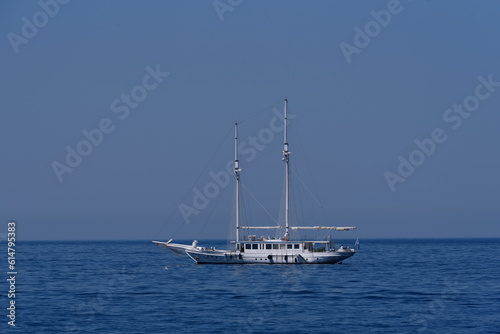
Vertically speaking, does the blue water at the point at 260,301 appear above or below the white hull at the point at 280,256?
below

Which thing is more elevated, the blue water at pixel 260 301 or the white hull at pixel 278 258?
the white hull at pixel 278 258

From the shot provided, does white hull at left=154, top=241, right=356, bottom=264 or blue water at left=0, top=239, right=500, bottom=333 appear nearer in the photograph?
blue water at left=0, top=239, right=500, bottom=333

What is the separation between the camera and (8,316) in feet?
188

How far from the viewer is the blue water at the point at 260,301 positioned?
5300 cm

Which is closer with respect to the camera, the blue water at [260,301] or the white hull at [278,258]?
the blue water at [260,301]

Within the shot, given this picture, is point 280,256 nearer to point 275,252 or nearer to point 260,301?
point 275,252

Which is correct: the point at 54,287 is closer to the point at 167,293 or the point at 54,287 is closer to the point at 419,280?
the point at 167,293

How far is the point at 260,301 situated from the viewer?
6662cm

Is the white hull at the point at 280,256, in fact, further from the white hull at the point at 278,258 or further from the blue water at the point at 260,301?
the blue water at the point at 260,301

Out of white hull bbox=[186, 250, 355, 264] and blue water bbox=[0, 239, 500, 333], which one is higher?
white hull bbox=[186, 250, 355, 264]

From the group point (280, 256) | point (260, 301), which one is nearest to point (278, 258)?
point (280, 256)

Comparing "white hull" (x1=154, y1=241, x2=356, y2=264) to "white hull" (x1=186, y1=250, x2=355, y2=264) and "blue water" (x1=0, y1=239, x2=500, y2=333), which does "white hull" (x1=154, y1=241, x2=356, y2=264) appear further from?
"blue water" (x1=0, y1=239, x2=500, y2=333)

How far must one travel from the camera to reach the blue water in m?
53.0

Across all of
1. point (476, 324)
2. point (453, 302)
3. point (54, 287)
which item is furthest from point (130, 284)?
point (476, 324)
